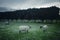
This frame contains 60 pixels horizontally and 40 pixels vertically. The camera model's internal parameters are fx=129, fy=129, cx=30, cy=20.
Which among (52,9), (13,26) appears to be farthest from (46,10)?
(13,26)

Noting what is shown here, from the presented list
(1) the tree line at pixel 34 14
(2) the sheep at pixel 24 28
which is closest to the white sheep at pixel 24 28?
(2) the sheep at pixel 24 28

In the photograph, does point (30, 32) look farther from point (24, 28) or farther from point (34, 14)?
point (34, 14)

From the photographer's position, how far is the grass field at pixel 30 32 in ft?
5.53

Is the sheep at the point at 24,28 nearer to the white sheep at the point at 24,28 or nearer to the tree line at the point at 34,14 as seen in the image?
the white sheep at the point at 24,28

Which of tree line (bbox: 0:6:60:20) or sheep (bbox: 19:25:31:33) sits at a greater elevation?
tree line (bbox: 0:6:60:20)

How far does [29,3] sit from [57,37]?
22.8 inches

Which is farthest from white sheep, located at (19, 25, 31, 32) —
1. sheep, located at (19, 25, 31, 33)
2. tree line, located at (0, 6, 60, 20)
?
tree line, located at (0, 6, 60, 20)

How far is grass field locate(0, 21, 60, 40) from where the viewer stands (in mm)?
1685

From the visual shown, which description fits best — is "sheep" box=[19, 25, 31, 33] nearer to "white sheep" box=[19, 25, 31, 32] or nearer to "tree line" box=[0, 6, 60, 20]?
"white sheep" box=[19, 25, 31, 32]

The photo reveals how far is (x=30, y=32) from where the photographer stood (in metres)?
1.71

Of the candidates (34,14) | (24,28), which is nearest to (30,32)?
(24,28)

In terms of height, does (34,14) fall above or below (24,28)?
above

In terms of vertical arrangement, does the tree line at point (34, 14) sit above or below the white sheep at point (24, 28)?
above

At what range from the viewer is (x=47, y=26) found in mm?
1705
